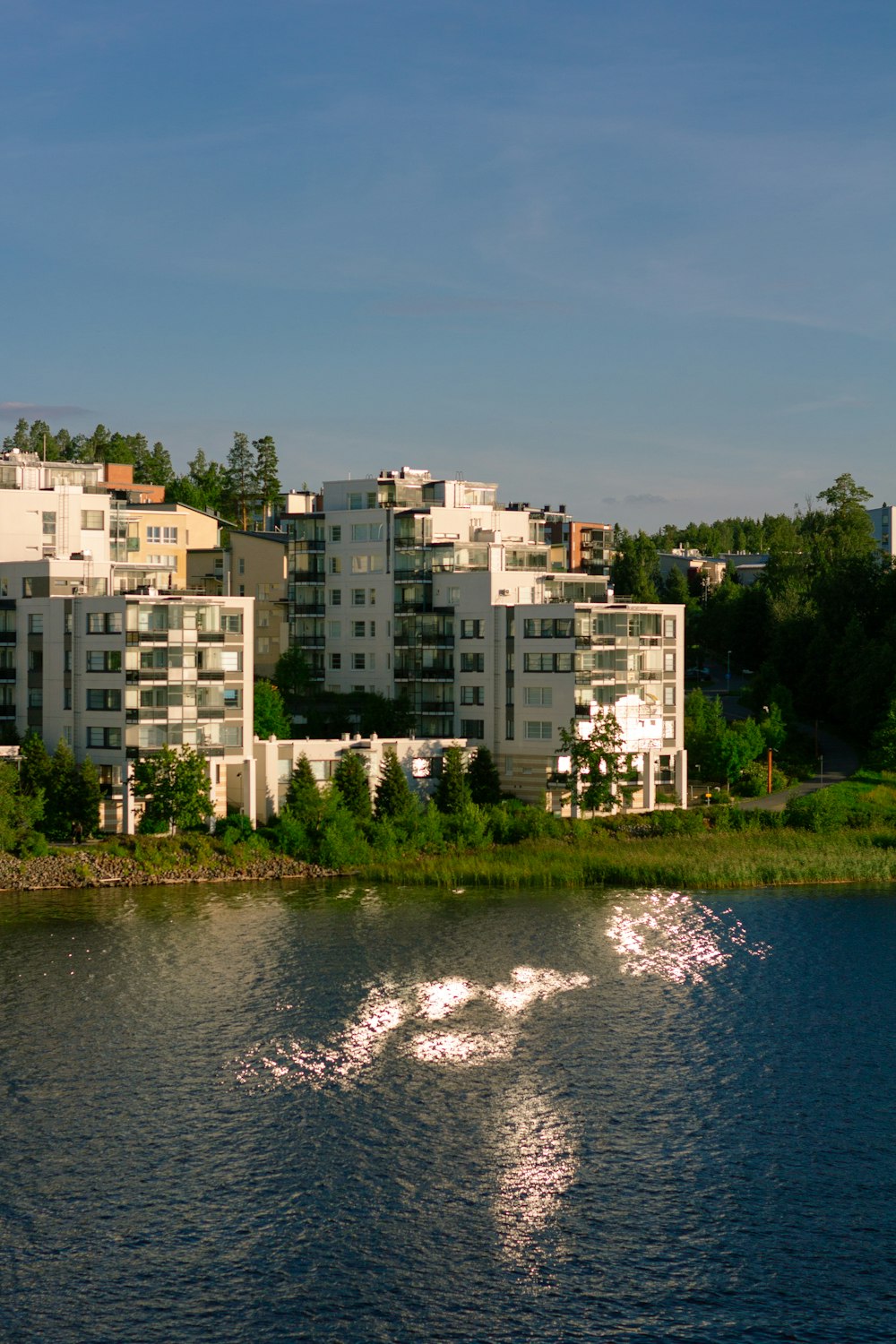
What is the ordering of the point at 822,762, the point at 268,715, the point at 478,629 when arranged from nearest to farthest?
the point at 268,715 → the point at 478,629 → the point at 822,762

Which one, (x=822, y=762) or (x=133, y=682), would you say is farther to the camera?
(x=822, y=762)

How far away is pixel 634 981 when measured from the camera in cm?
6119

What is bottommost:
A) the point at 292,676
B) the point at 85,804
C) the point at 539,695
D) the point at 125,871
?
the point at 125,871

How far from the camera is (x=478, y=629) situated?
103m

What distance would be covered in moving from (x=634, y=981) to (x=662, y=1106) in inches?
555

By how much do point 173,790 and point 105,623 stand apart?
11.7 metres

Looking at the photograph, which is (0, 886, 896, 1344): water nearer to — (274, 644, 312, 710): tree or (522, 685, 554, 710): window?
(522, 685, 554, 710): window

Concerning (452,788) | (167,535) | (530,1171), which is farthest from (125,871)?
(167,535)

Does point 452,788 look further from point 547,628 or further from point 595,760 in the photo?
point 547,628

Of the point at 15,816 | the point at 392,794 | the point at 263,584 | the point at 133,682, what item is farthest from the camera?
the point at 263,584

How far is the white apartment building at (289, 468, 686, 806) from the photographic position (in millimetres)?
97438

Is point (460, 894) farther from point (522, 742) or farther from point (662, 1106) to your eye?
point (662, 1106)

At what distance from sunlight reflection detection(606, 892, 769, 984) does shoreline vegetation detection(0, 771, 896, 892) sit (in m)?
4.99

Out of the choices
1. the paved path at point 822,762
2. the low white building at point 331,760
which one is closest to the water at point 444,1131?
the low white building at point 331,760
